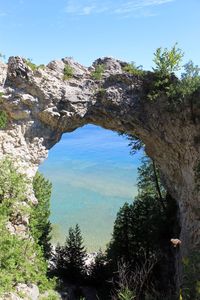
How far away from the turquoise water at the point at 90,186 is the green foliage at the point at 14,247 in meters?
17.6

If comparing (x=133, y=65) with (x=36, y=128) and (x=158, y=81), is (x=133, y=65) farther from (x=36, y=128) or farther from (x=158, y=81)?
(x=36, y=128)

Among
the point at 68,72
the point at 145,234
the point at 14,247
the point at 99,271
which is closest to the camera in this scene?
the point at 14,247

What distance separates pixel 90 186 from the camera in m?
62.1

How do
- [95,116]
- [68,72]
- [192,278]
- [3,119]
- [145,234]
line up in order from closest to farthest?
1. [192,278]
2. [3,119]
3. [68,72]
4. [95,116]
5. [145,234]

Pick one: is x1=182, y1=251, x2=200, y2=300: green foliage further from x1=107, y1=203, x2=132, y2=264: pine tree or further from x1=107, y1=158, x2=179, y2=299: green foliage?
x1=107, y1=203, x2=132, y2=264: pine tree

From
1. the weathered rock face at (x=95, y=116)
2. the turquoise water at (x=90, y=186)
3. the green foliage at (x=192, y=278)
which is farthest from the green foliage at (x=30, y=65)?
the turquoise water at (x=90, y=186)

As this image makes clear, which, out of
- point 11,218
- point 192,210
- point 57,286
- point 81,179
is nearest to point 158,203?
point 192,210

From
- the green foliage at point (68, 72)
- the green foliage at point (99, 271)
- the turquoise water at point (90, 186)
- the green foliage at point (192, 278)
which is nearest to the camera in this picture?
the green foliage at point (192, 278)

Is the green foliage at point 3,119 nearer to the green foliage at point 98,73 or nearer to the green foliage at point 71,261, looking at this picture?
the green foliage at point 98,73

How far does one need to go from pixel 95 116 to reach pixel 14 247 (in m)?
8.39

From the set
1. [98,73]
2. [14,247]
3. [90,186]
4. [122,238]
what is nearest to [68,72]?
[98,73]

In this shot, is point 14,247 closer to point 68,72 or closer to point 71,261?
point 68,72

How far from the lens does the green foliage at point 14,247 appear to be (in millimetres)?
10383

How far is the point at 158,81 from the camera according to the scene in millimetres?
16719
